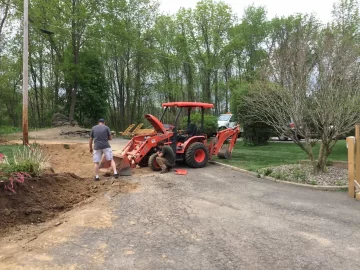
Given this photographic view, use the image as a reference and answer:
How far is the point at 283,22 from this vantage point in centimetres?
4206

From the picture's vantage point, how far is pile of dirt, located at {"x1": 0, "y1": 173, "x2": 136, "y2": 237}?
5988mm

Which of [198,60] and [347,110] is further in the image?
[198,60]

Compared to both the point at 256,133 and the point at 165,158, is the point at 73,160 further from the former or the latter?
the point at 256,133

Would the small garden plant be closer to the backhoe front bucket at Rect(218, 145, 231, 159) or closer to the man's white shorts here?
the man's white shorts

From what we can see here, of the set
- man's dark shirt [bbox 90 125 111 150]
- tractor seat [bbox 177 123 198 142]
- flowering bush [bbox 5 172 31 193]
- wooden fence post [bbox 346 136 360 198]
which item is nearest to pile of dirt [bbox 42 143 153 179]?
man's dark shirt [bbox 90 125 111 150]

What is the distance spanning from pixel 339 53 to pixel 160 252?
9128mm

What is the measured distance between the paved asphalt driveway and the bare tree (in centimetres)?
221

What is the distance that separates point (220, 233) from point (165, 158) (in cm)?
556

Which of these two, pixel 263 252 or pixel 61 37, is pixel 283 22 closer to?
pixel 61 37

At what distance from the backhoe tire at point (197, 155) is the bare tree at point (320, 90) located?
9.07 ft

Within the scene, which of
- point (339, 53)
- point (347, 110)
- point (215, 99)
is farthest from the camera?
point (215, 99)

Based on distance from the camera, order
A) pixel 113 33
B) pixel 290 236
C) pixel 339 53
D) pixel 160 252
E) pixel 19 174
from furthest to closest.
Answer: pixel 113 33 → pixel 339 53 → pixel 19 174 → pixel 290 236 → pixel 160 252

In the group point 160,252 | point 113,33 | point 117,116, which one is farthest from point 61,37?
point 160,252

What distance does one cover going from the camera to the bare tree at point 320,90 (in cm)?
970
